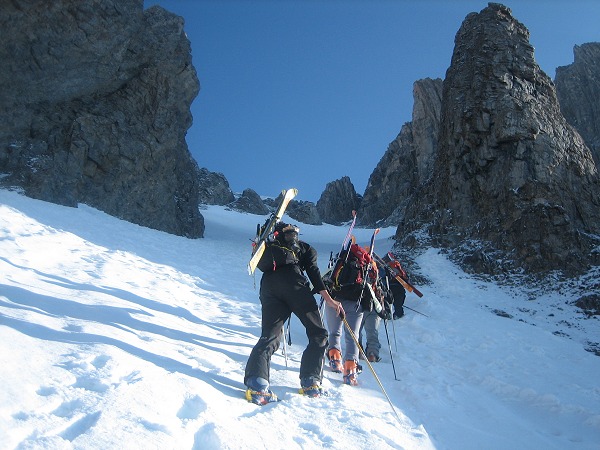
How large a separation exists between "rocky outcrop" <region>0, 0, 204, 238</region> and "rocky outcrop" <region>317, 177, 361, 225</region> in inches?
2258

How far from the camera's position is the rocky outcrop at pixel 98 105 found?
22078 mm

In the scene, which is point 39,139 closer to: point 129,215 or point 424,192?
point 129,215

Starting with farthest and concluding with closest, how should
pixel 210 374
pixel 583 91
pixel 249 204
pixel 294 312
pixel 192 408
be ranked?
1. pixel 249 204
2. pixel 583 91
3. pixel 294 312
4. pixel 210 374
5. pixel 192 408

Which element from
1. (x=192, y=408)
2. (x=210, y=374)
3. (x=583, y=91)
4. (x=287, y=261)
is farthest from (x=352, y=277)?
(x=583, y=91)

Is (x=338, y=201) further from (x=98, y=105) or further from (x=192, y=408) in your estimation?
(x=192, y=408)

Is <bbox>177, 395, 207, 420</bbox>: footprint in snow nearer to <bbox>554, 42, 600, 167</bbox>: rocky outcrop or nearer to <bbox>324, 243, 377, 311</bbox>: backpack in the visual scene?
<bbox>324, 243, 377, 311</bbox>: backpack

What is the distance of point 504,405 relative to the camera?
6215 millimetres

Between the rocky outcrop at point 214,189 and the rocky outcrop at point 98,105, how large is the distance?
53.7 metres

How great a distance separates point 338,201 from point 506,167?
68902mm

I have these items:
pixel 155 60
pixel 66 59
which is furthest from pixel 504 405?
pixel 155 60

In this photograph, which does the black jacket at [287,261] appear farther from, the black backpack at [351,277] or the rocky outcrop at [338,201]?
the rocky outcrop at [338,201]

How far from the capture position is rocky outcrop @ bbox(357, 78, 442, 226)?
5044cm

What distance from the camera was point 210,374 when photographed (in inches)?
187

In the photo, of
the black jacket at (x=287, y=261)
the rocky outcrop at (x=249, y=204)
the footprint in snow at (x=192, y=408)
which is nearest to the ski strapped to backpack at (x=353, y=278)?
the black jacket at (x=287, y=261)
